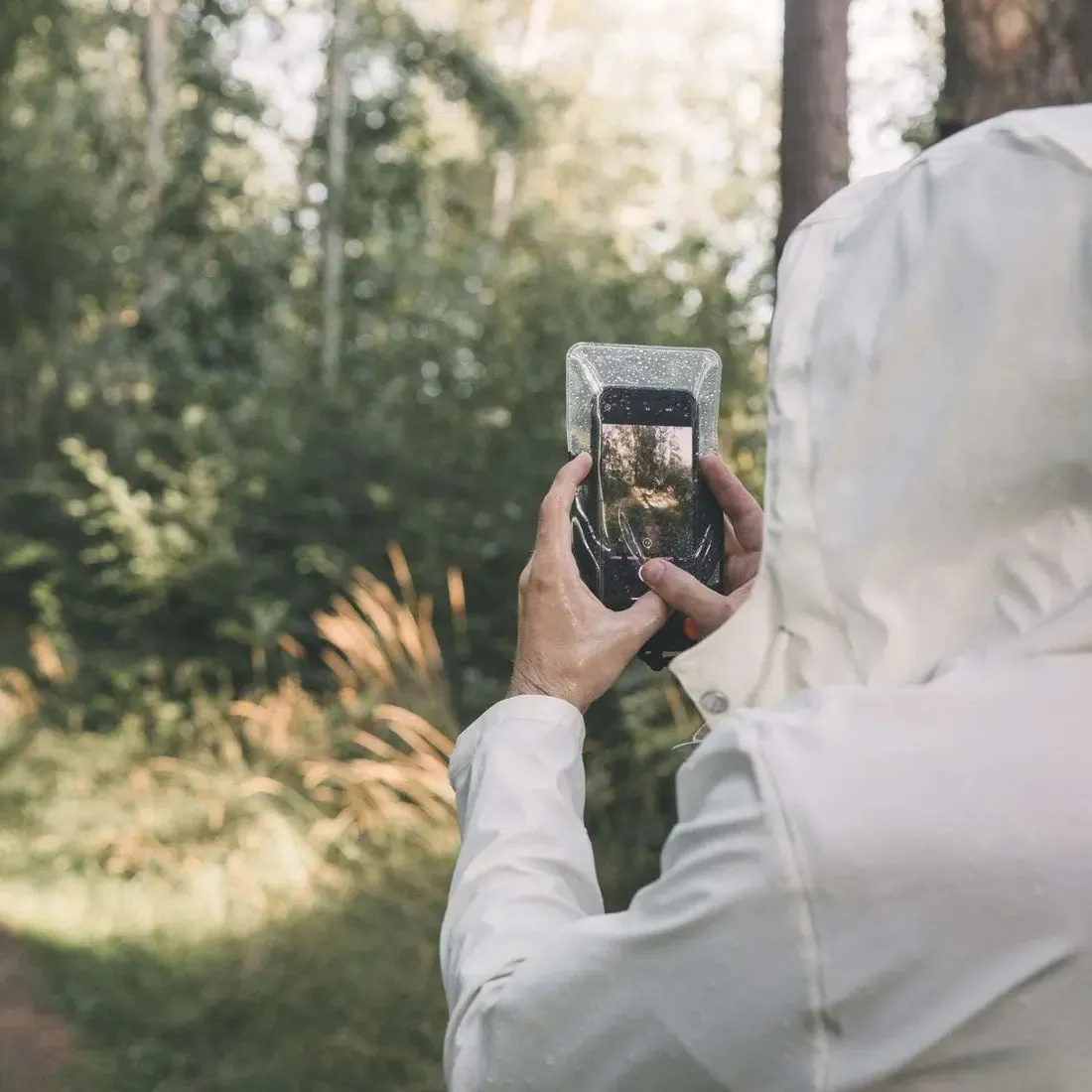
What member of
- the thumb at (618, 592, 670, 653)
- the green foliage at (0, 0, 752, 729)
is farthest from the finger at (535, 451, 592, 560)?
the green foliage at (0, 0, 752, 729)

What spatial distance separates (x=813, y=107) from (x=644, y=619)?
3852 mm

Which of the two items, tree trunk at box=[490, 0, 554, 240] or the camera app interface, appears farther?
tree trunk at box=[490, 0, 554, 240]

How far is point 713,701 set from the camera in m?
1.23

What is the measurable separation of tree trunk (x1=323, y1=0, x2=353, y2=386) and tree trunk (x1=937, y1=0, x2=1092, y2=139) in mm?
10278

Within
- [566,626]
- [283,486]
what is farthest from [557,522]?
[283,486]

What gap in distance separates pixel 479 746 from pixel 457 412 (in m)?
6.71

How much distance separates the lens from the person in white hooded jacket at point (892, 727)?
0.96 meters

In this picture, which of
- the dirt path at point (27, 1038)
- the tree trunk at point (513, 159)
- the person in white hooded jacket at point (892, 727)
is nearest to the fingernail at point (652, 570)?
the person in white hooded jacket at point (892, 727)

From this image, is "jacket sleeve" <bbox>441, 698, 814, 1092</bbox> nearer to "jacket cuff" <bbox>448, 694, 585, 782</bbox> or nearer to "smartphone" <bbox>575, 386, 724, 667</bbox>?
"jacket cuff" <bbox>448, 694, 585, 782</bbox>

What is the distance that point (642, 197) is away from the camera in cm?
3369

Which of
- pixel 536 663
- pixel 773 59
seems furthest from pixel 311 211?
pixel 773 59

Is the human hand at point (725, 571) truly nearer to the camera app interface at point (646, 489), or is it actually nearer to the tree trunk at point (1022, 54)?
the camera app interface at point (646, 489)

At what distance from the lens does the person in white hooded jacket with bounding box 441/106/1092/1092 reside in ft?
3.14

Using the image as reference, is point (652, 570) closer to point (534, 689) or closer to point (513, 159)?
point (534, 689)
